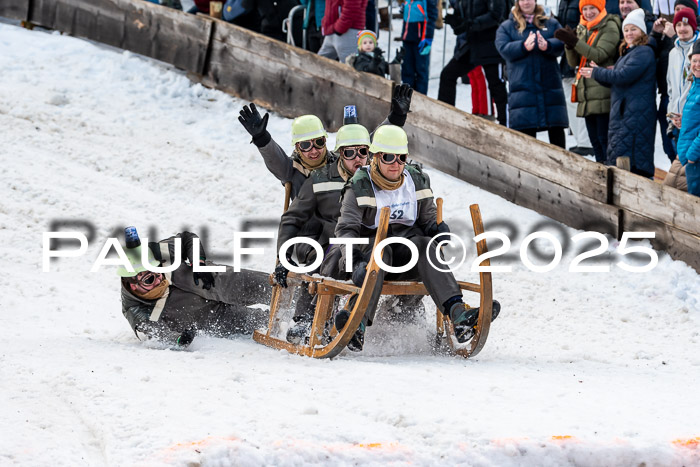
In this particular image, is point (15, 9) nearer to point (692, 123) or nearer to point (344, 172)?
point (344, 172)

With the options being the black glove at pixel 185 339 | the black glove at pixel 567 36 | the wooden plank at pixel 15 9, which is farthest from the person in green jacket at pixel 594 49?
the wooden plank at pixel 15 9

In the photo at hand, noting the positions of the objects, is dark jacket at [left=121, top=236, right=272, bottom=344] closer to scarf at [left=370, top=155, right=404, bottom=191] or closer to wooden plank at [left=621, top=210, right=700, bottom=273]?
scarf at [left=370, top=155, right=404, bottom=191]

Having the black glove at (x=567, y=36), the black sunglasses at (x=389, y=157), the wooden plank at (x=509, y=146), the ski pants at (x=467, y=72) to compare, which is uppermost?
the black glove at (x=567, y=36)

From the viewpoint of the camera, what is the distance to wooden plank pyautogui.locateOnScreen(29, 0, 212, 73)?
12.4m

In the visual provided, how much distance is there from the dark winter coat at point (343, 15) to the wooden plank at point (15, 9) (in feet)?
15.0

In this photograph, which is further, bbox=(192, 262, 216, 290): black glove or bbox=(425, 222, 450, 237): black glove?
bbox=(192, 262, 216, 290): black glove

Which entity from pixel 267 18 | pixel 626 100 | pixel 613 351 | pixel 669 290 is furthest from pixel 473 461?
pixel 267 18

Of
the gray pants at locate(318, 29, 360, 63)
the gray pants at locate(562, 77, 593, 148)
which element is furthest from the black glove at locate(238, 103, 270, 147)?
the gray pants at locate(562, 77, 593, 148)

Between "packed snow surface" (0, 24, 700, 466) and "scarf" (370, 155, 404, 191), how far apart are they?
993 mm

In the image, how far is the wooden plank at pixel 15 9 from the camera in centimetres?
1356

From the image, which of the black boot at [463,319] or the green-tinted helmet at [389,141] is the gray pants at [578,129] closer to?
the green-tinted helmet at [389,141]

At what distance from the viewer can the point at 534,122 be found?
31.7 feet

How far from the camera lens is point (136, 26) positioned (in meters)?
12.9

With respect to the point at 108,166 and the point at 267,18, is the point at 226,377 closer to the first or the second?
the point at 108,166
